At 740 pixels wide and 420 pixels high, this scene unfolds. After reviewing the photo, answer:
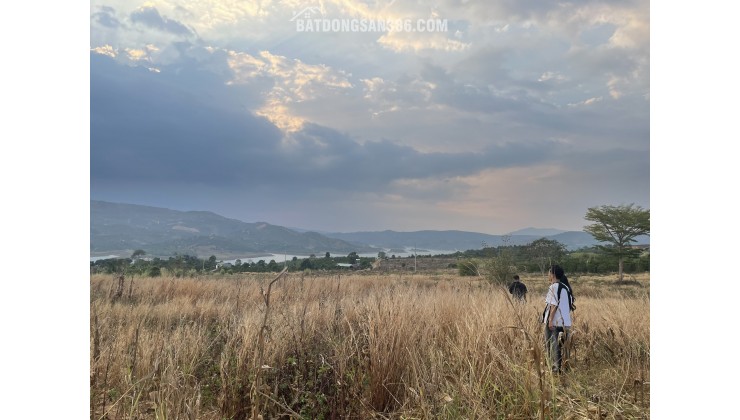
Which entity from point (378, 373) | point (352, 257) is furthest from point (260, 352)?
point (352, 257)

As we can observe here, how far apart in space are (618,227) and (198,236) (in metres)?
16.2

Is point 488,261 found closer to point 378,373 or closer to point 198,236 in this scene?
point 198,236

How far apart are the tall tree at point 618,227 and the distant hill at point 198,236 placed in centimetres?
837

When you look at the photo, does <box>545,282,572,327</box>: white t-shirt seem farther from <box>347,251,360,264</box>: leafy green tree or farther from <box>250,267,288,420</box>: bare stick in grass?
<box>347,251,360,264</box>: leafy green tree

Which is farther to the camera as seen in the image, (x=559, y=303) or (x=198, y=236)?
(x=198, y=236)

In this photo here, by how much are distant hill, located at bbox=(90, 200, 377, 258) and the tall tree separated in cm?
837

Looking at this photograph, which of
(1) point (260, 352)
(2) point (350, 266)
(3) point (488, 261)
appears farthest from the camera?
(2) point (350, 266)

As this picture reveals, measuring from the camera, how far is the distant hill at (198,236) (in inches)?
625

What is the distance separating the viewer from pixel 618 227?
20328 millimetres
